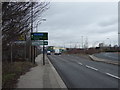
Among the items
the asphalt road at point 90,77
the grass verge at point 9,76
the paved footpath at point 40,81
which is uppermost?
the grass verge at point 9,76

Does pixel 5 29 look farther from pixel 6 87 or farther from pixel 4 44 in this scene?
pixel 6 87

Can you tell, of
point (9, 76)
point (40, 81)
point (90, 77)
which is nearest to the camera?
point (40, 81)

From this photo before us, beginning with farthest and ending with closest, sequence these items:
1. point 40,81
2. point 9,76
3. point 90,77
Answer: point 90,77 < point 9,76 < point 40,81

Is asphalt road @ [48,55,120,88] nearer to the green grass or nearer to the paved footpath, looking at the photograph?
the paved footpath

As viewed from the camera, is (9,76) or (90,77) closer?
(9,76)

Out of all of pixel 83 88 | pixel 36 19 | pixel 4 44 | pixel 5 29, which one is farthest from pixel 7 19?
pixel 83 88

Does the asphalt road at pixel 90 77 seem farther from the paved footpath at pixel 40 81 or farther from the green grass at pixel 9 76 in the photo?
the green grass at pixel 9 76

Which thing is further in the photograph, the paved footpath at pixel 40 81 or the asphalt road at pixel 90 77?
the asphalt road at pixel 90 77

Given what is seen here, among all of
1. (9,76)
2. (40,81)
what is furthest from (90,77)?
(9,76)

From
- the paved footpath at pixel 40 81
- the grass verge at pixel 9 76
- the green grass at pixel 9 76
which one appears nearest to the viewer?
the grass verge at pixel 9 76

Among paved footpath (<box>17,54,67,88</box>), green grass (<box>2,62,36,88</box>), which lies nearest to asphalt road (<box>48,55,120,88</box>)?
paved footpath (<box>17,54,67,88</box>)

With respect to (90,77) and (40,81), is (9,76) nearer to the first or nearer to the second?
(40,81)

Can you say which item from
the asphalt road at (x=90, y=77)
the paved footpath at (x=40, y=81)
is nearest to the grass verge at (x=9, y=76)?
the paved footpath at (x=40, y=81)

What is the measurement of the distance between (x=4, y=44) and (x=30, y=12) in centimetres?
128
